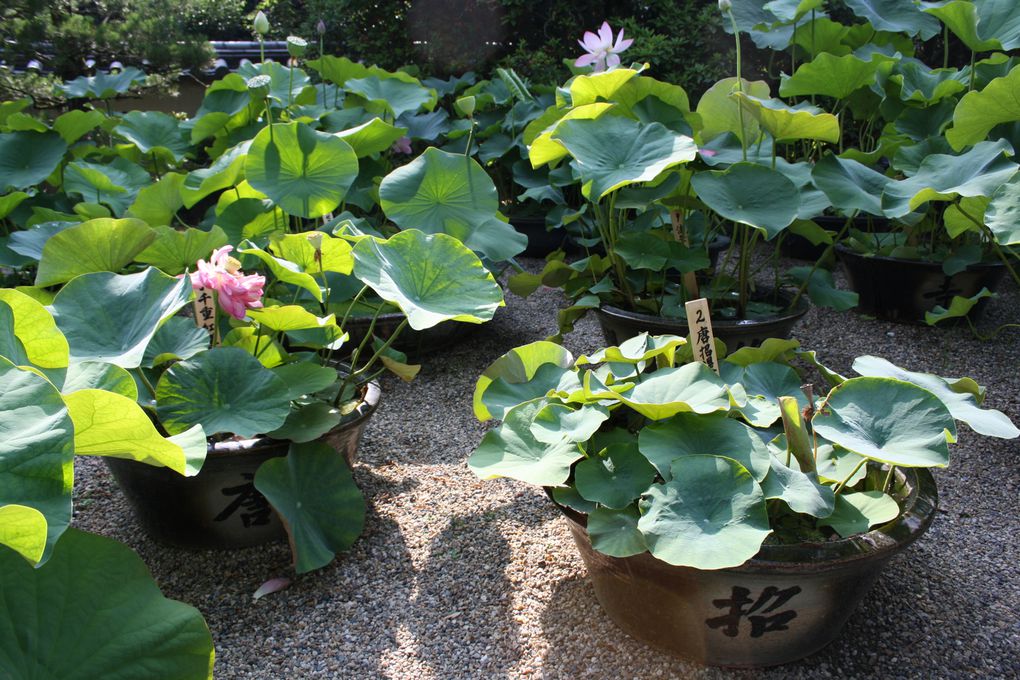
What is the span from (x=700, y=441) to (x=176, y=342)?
0.85 metres

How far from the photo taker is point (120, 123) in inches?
101

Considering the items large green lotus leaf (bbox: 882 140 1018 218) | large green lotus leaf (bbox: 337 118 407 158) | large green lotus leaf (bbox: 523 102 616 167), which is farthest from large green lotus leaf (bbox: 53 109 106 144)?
large green lotus leaf (bbox: 882 140 1018 218)

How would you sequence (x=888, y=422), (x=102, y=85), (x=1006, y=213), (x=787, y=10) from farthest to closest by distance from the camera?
1. (x=102, y=85)
2. (x=787, y=10)
3. (x=1006, y=213)
4. (x=888, y=422)

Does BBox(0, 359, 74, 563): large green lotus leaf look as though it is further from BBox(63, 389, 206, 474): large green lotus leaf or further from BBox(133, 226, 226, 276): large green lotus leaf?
BBox(133, 226, 226, 276): large green lotus leaf

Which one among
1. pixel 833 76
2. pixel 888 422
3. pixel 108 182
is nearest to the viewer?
pixel 888 422

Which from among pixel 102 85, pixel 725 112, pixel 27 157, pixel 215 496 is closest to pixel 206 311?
pixel 215 496

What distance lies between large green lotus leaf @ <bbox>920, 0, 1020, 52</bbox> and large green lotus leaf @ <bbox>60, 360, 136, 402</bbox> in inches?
73.3

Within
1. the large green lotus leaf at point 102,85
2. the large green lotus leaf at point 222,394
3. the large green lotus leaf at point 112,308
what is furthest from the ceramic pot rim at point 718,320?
the large green lotus leaf at point 102,85

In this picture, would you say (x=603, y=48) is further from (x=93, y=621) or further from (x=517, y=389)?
(x=93, y=621)

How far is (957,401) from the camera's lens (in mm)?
1082

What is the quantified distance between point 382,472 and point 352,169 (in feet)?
2.02

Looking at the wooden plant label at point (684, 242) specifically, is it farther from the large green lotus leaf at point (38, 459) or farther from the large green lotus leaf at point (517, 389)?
the large green lotus leaf at point (38, 459)

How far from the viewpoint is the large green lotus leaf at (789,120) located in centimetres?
140

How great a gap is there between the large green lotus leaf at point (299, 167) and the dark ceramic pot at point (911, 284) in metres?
1.49
